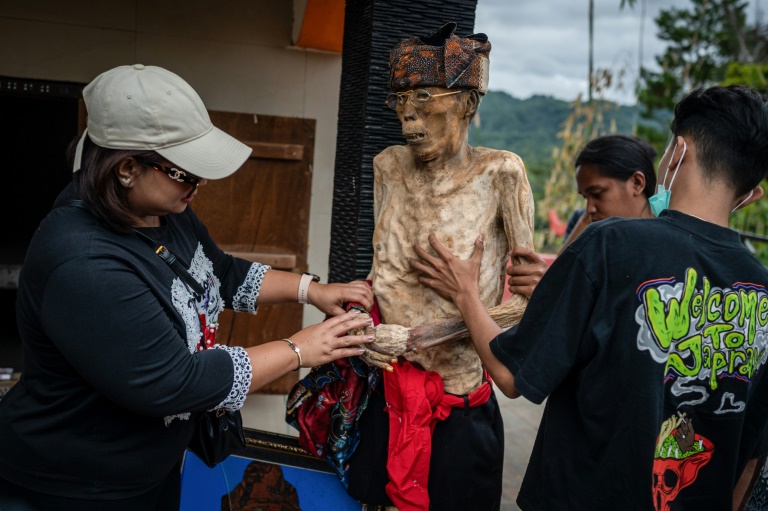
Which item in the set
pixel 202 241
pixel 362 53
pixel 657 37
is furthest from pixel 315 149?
pixel 657 37

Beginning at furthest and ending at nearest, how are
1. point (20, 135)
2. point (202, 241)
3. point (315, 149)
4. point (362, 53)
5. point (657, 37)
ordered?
point (657, 37)
point (20, 135)
point (315, 149)
point (362, 53)
point (202, 241)

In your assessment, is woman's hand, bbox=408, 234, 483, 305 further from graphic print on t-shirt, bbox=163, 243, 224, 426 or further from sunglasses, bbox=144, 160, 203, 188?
sunglasses, bbox=144, 160, 203, 188

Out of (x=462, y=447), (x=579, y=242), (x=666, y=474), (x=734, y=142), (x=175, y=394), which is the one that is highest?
(x=734, y=142)

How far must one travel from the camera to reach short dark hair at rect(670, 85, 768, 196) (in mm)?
1561

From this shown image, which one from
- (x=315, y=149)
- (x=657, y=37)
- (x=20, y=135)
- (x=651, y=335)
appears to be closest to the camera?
(x=651, y=335)

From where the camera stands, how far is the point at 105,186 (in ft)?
5.38

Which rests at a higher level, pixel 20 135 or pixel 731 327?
pixel 20 135

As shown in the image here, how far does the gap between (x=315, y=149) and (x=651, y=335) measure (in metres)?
3.00

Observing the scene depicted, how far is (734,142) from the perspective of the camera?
1.57 metres

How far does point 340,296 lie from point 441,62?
2.64 ft

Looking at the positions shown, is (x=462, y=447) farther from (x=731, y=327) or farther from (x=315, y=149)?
(x=315, y=149)

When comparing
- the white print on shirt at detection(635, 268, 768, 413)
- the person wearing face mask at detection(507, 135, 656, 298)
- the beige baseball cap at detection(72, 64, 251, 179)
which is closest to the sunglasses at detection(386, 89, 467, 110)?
the beige baseball cap at detection(72, 64, 251, 179)

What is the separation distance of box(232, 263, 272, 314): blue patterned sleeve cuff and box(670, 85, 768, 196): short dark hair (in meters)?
1.40

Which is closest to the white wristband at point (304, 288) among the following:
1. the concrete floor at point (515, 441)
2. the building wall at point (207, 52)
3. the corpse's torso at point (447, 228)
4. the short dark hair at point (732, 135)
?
the corpse's torso at point (447, 228)
